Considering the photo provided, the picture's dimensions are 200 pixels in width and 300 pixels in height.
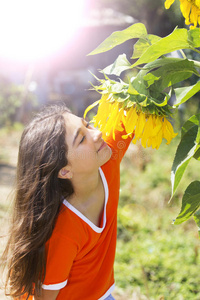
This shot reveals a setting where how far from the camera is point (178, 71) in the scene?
0.60m

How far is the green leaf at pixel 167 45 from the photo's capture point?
546 mm

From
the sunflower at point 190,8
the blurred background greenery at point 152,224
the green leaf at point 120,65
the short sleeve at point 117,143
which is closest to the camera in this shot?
the sunflower at point 190,8

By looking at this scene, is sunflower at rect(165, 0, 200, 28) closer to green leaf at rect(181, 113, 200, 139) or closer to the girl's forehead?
green leaf at rect(181, 113, 200, 139)

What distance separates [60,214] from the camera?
1.01 metres

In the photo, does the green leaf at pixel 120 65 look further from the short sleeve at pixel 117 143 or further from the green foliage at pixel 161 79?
the short sleeve at pixel 117 143

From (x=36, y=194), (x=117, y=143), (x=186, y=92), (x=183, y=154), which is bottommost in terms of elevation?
(x=36, y=194)

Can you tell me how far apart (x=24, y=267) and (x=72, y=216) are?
19cm

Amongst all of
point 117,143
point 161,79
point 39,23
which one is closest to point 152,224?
point 117,143

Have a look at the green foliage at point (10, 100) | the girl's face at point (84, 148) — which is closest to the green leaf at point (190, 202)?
the girl's face at point (84, 148)

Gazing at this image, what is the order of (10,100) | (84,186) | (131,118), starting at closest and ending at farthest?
(131,118), (84,186), (10,100)

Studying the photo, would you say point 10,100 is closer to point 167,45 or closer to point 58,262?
point 58,262

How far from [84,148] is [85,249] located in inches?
11.4

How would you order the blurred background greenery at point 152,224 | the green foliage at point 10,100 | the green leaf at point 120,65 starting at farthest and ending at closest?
the green foliage at point 10,100
the blurred background greenery at point 152,224
the green leaf at point 120,65

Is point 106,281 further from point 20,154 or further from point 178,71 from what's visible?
point 178,71
